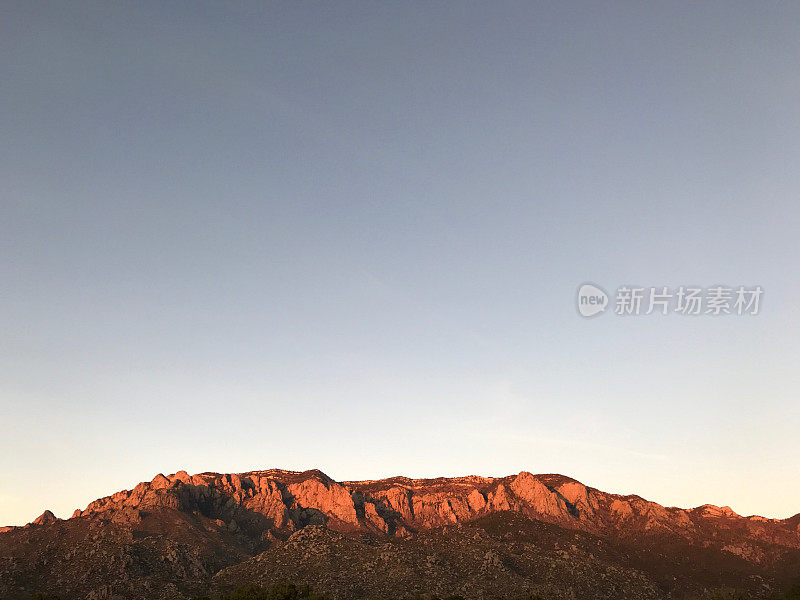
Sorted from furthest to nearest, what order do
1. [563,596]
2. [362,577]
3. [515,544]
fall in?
[515,544] < [362,577] < [563,596]

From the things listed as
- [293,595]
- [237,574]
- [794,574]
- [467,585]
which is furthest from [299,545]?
[794,574]

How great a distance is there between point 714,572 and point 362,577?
11132 cm

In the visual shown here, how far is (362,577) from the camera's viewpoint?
165 metres

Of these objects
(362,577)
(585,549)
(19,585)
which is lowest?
(19,585)

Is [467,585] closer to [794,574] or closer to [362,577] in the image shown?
[362,577]

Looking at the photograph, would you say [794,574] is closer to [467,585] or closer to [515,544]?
[515,544]

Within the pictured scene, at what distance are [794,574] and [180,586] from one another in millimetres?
174878

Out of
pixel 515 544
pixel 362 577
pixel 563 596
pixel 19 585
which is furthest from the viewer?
pixel 515 544

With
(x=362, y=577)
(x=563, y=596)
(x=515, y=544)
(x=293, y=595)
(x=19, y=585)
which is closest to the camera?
(x=293, y=595)

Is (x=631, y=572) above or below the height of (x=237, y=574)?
above

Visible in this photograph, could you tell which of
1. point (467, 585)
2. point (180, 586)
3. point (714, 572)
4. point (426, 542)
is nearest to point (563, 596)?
point (467, 585)

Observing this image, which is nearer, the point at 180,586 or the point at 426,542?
the point at 180,586

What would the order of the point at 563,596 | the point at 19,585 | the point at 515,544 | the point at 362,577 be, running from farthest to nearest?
the point at 515,544 → the point at 19,585 → the point at 362,577 → the point at 563,596

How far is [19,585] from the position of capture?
579 feet
